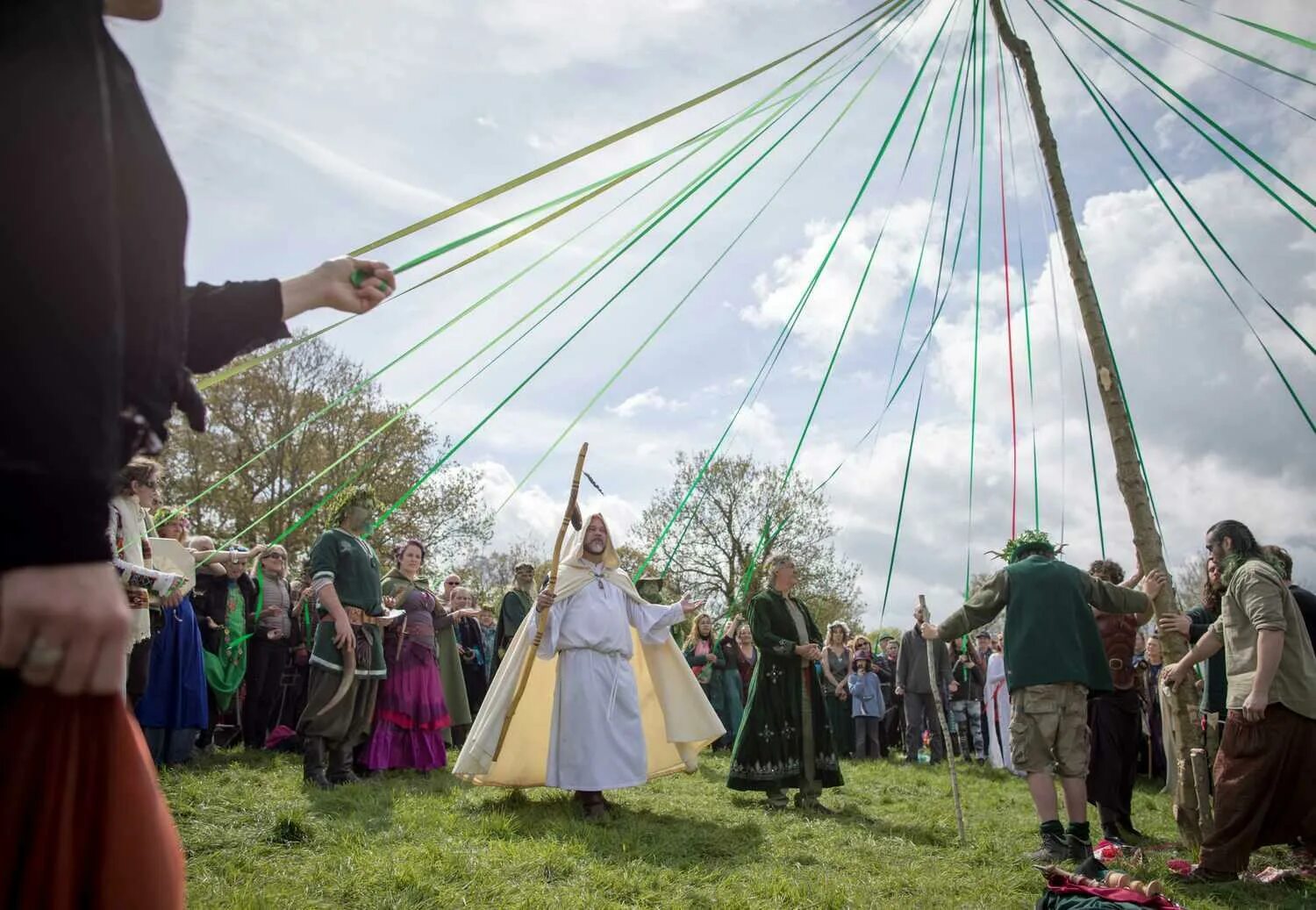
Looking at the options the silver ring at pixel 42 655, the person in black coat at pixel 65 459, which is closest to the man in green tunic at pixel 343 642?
the person in black coat at pixel 65 459

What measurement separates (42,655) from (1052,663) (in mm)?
5968

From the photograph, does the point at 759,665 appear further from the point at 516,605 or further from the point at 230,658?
the point at 230,658

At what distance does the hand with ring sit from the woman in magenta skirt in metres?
7.49

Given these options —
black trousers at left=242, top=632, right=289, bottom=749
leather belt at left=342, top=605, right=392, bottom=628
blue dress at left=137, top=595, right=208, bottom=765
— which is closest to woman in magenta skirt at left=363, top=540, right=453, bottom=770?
leather belt at left=342, top=605, right=392, bottom=628

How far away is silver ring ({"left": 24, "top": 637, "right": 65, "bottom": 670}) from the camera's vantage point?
3.44 ft

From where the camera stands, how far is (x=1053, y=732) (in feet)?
19.4

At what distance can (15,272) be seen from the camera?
3.43 feet

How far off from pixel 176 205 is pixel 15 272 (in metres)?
0.40

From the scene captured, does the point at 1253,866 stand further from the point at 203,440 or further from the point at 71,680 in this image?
the point at 203,440

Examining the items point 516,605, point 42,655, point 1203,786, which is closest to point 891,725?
point 516,605

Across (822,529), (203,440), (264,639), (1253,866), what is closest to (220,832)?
(264,639)

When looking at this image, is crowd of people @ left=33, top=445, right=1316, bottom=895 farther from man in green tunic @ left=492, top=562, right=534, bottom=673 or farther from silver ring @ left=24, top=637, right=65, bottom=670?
silver ring @ left=24, top=637, right=65, bottom=670

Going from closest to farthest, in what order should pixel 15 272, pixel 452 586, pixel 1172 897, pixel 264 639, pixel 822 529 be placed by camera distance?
pixel 15 272, pixel 1172 897, pixel 264 639, pixel 452 586, pixel 822 529

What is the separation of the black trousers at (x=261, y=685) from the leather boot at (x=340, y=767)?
7.80ft
